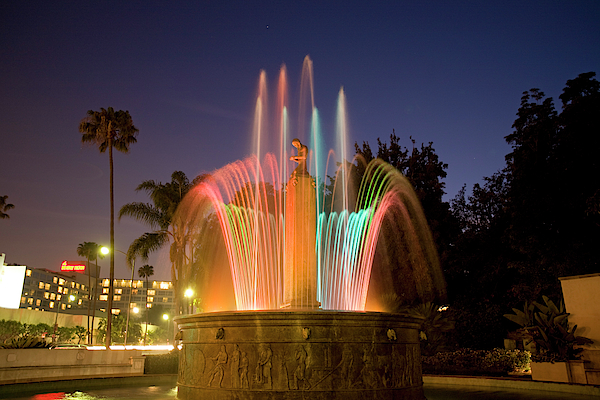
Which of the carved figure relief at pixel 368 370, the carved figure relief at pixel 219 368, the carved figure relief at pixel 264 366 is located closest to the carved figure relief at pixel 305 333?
the carved figure relief at pixel 264 366

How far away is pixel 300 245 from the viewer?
39.9ft

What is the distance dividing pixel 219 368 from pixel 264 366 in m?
1.06

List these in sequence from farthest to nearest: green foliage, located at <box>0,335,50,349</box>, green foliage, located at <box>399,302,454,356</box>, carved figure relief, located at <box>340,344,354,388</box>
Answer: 1. green foliage, located at <box>399,302,454,356</box>
2. green foliage, located at <box>0,335,50,349</box>
3. carved figure relief, located at <box>340,344,354,388</box>

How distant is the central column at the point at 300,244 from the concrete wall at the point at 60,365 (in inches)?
351

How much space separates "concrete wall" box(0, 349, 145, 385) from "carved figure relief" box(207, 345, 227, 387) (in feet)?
26.9

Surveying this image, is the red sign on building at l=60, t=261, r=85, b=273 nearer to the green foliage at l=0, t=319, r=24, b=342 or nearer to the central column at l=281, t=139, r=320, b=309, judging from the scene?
the green foliage at l=0, t=319, r=24, b=342

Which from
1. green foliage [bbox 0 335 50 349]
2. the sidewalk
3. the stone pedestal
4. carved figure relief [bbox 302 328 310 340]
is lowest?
the sidewalk

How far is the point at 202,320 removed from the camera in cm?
970

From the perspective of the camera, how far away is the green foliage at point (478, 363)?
58.4 ft

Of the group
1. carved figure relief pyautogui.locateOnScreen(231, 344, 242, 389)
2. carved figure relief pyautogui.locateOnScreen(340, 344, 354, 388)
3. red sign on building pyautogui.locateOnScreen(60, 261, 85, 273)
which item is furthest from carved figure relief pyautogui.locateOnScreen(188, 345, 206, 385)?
red sign on building pyautogui.locateOnScreen(60, 261, 85, 273)

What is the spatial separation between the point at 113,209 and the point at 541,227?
89.5ft

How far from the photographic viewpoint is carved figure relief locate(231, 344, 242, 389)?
342 inches

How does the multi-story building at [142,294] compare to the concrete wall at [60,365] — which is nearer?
the concrete wall at [60,365]

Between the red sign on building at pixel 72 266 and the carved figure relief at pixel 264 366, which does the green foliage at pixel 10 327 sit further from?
the red sign on building at pixel 72 266
